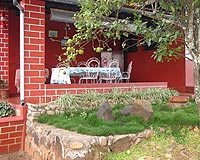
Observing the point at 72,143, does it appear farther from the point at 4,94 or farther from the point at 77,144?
the point at 4,94

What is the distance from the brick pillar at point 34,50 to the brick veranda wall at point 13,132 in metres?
0.33

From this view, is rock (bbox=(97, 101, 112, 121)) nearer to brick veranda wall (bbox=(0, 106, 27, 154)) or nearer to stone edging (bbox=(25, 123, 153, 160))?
stone edging (bbox=(25, 123, 153, 160))

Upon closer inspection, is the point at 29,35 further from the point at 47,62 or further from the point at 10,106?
the point at 47,62

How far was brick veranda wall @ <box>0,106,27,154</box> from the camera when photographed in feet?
14.0

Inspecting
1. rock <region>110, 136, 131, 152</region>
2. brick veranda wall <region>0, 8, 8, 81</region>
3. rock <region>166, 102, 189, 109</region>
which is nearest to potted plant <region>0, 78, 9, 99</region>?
brick veranda wall <region>0, 8, 8, 81</region>

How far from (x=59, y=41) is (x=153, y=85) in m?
3.83

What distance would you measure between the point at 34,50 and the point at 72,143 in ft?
7.59

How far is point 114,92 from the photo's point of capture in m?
5.52

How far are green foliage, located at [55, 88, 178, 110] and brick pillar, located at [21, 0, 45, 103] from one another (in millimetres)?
491

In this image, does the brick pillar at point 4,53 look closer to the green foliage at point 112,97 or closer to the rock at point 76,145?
the green foliage at point 112,97

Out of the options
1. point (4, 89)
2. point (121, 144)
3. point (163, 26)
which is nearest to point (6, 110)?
point (4, 89)

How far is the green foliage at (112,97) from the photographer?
4.78m

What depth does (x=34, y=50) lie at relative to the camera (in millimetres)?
4707

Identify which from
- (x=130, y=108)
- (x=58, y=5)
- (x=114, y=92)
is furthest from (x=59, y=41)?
(x=130, y=108)
